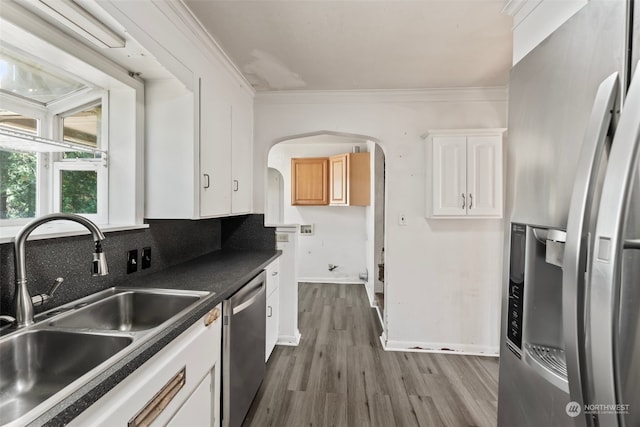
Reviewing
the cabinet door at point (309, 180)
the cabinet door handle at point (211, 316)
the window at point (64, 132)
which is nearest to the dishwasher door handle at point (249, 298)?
the cabinet door handle at point (211, 316)

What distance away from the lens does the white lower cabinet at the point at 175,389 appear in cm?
75

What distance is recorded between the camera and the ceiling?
1.60 meters

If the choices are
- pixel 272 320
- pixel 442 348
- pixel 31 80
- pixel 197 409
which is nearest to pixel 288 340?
pixel 272 320

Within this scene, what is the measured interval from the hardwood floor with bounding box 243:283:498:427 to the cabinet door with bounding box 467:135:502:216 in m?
1.35

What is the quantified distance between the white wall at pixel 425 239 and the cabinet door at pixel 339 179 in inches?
71.0

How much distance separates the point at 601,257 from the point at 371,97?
8.21 ft

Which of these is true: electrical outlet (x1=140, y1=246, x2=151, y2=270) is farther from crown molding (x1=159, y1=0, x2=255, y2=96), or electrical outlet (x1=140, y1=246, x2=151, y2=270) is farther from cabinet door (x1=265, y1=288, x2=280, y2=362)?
crown molding (x1=159, y1=0, x2=255, y2=96)

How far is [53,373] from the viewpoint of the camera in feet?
3.15

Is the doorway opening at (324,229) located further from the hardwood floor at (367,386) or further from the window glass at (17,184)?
the window glass at (17,184)

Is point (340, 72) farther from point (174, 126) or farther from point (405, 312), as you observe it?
point (405, 312)

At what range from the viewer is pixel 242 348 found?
64.5 inches

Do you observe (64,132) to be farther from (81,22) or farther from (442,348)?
(442,348)

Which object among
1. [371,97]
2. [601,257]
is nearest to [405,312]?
[371,97]

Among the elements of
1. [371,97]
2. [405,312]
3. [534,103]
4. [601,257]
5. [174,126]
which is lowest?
[405,312]
